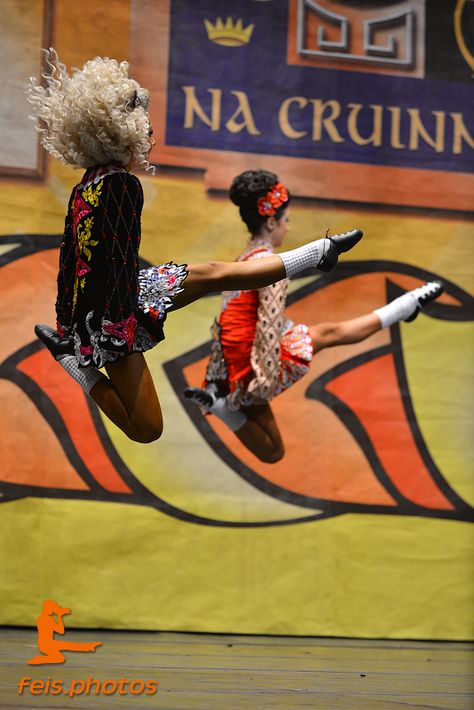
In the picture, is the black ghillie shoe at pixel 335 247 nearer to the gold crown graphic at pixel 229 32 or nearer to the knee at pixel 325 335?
the knee at pixel 325 335

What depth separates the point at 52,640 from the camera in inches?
161

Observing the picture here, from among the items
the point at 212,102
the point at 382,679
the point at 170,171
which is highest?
the point at 212,102

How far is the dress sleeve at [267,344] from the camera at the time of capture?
3.87 metres

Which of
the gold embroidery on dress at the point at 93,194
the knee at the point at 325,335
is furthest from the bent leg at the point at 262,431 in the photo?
the gold embroidery on dress at the point at 93,194

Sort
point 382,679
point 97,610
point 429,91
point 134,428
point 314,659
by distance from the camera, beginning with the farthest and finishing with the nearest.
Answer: point 429,91 < point 97,610 < point 314,659 < point 382,679 < point 134,428

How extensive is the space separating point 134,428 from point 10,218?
1781 millimetres

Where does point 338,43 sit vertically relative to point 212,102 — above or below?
above

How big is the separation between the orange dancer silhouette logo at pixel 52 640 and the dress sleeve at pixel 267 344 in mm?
1304

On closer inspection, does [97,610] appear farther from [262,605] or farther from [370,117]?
[370,117]

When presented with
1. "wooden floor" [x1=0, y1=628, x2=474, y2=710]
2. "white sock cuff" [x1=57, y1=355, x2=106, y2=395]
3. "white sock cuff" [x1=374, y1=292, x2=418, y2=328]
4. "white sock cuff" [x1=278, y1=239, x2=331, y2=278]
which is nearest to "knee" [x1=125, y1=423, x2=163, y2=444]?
"white sock cuff" [x1=57, y1=355, x2=106, y2=395]

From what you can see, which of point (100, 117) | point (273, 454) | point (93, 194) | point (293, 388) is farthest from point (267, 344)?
point (100, 117)

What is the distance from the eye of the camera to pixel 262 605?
4641 millimetres

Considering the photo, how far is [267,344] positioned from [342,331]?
373mm

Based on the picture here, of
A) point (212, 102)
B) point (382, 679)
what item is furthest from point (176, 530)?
point (212, 102)
